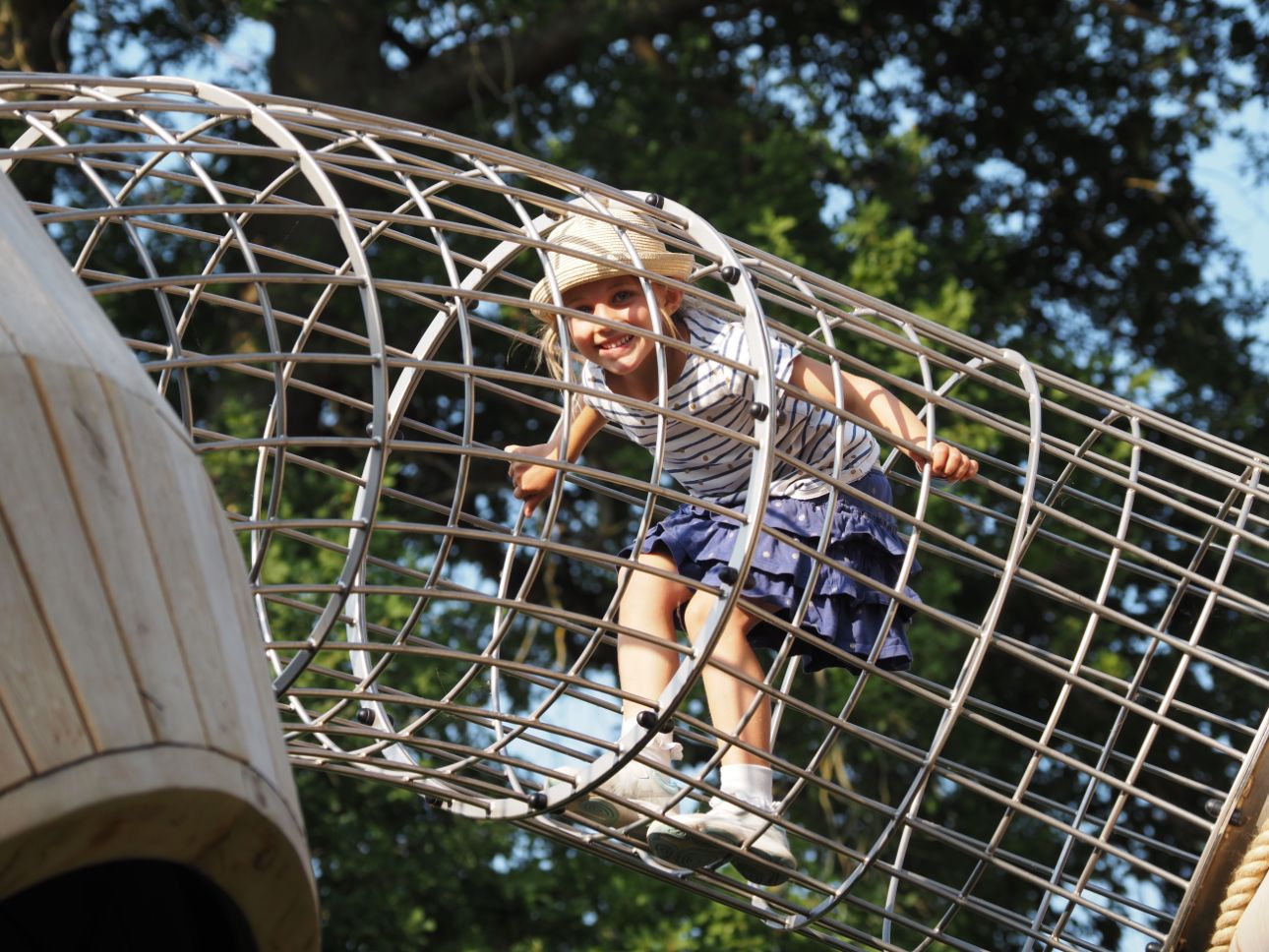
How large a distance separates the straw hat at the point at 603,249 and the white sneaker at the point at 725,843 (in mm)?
906

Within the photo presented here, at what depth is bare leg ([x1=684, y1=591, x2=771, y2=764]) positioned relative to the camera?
3.39 metres

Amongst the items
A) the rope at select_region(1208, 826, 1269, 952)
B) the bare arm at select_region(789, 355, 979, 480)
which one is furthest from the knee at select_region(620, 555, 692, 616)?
Result: the rope at select_region(1208, 826, 1269, 952)

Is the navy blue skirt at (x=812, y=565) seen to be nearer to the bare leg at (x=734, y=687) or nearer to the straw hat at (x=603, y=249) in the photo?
the bare leg at (x=734, y=687)

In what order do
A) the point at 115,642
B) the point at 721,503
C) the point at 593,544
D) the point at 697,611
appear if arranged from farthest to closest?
the point at 593,544
the point at 721,503
the point at 697,611
the point at 115,642

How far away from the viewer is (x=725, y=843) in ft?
10.5

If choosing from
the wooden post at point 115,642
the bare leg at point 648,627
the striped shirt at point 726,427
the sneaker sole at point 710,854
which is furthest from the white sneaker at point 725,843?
the wooden post at point 115,642

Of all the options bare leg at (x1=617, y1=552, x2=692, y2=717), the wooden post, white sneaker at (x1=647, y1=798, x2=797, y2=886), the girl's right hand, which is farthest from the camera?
the girl's right hand

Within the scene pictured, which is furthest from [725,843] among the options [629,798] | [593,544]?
[593,544]

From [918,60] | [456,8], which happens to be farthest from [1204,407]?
[456,8]

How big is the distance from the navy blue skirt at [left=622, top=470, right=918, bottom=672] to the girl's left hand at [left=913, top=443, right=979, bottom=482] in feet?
0.82

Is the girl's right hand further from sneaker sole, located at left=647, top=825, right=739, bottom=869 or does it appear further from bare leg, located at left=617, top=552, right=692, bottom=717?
sneaker sole, located at left=647, top=825, right=739, bottom=869

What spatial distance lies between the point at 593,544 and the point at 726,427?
5.16 metres

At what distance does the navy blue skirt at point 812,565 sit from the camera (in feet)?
11.4

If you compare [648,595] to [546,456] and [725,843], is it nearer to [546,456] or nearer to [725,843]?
[546,456]
